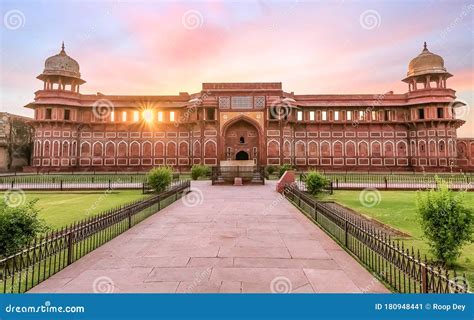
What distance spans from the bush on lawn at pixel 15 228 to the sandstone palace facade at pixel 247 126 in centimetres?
2802

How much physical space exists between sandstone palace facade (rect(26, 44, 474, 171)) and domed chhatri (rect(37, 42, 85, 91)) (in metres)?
0.13

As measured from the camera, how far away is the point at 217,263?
Result: 4398mm

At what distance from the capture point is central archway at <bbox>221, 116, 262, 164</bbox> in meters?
33.4

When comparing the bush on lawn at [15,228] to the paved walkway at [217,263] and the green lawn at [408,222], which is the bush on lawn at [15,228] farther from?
the green lawn at [408,222]

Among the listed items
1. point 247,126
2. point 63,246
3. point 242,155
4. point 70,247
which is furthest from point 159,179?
point 247,126

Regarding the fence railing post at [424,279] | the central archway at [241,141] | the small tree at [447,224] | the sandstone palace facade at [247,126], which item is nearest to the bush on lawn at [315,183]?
the small tree at [447,224]

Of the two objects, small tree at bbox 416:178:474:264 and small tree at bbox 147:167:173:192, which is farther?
small tree at bbox 147:167:173:192

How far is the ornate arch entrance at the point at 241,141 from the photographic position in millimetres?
33438

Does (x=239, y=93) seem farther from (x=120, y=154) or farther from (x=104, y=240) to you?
(x=104, y=240)

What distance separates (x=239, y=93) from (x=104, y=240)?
2928 cm

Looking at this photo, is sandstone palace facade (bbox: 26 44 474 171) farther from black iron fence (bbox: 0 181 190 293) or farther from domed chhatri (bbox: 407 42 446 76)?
black iron fence (bbox: 0 181 190 293)

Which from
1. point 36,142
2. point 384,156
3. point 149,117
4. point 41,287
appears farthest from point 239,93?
point 41,287

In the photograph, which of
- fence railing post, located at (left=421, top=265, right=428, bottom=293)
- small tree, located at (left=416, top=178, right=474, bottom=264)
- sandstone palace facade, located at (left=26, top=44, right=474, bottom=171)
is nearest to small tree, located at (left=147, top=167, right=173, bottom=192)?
small tree, located at (left=416, top=178, right=474, bottom=264)

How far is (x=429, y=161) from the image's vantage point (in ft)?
106
